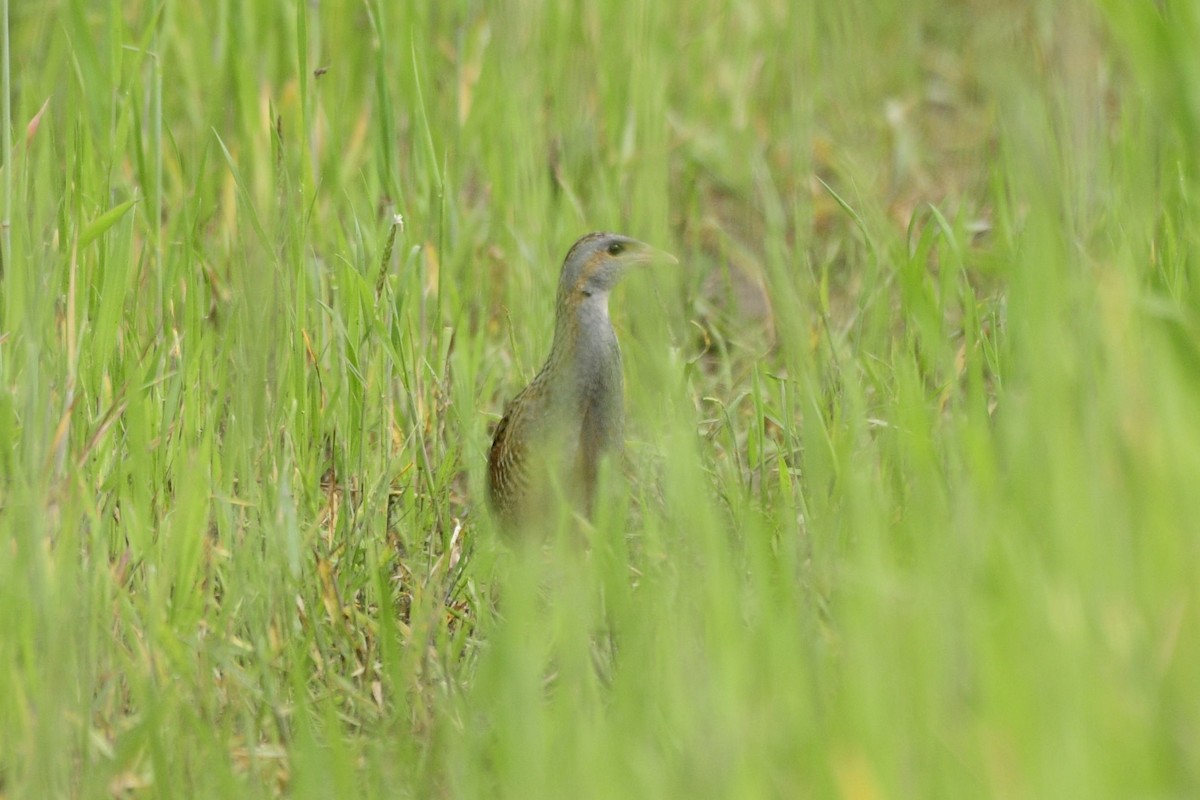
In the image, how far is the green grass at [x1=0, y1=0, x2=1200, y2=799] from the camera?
197 cm

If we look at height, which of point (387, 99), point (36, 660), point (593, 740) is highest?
point (387, 99)

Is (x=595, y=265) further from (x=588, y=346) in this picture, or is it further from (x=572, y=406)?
(x=572, y=406)

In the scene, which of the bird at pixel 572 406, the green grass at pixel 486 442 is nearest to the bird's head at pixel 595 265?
the bird at pixel 572 406

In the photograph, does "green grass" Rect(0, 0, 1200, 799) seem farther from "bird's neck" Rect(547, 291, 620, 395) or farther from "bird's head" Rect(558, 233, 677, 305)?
"bird's head" Rect(558, 233, 677, 305)

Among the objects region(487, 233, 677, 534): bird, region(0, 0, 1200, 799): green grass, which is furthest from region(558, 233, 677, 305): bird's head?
region(0, 0, 1200, 799): green grass

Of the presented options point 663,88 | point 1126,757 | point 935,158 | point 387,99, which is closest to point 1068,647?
point 1126,757

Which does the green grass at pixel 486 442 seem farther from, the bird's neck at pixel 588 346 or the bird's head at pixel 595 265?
the bird's head at pixel 595 265

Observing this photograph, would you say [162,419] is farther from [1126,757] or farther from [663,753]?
[1126,757]

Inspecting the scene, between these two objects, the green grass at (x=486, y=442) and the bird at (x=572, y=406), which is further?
the bird at (x=572, y=406)

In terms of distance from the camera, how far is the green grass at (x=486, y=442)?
6.46ft

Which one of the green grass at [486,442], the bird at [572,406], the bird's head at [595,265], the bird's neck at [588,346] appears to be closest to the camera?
the green grass at [486,442]

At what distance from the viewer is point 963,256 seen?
343 centimetres

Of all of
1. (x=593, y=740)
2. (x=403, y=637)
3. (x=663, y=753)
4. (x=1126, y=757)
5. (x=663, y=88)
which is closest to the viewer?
A: (x=1126, y=757)

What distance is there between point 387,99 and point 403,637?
47.8 inches
